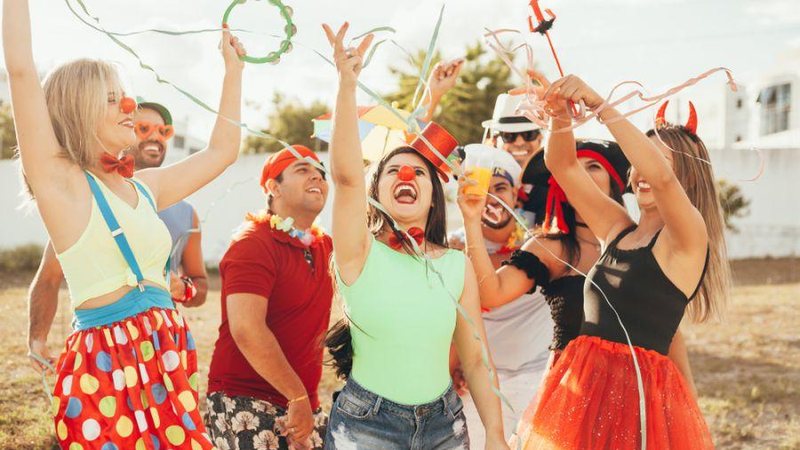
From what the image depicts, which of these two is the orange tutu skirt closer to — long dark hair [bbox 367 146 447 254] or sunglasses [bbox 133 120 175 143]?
long dark hair [bbox 367 146 447 254]

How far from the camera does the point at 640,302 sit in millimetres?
2598

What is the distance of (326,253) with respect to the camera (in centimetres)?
344

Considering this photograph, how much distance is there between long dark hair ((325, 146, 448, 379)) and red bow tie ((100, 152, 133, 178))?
0.83 m

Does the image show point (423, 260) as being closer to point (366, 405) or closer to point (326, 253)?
point (366, 405)

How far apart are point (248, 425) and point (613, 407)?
1.38 metres

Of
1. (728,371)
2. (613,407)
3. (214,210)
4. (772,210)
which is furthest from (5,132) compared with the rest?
(613,407)

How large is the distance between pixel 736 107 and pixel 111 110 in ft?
107

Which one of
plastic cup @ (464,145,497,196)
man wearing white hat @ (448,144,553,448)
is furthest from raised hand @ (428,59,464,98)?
man wearing white hat @ (448,144,553,448)

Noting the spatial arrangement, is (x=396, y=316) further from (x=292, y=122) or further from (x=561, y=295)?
(x=292, y=122)

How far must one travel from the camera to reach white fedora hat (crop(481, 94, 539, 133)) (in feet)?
13.8

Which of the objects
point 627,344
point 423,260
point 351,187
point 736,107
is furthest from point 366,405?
point 736,107

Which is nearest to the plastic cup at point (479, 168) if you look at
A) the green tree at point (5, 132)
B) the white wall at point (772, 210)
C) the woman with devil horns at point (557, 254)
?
the woman with devil horns at point (557, 254)

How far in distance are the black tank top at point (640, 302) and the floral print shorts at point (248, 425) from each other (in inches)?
49.2

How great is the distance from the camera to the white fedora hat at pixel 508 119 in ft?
13.8
